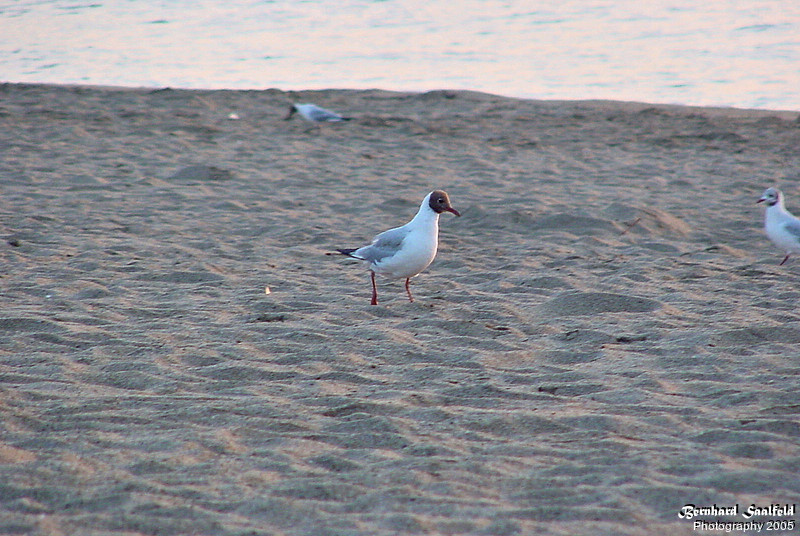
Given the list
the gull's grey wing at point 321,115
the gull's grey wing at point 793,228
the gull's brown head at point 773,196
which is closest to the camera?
the gull's grey wing at point 793,228

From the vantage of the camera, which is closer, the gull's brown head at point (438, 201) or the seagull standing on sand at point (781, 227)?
the gull's brown head at point (438, 201)

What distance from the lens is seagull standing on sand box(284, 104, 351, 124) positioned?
11.3 metres

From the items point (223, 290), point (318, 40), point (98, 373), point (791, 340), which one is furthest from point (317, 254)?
point (318, 40)

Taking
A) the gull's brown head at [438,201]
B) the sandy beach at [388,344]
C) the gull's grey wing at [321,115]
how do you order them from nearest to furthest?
the sandy beach at [388,344] < the gull's brown head at [438,201] < the gull's grey wing at [321,115]

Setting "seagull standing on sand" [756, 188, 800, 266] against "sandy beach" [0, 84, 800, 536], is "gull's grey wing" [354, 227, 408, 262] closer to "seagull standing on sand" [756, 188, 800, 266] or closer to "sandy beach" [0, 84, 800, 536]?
"sandy beach" [0, 84, 800, 536]

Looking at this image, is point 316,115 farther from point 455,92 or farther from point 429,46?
point 429,46

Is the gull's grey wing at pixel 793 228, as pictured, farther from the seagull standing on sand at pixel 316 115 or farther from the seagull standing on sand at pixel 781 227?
the seagull standing on sand at pixel 316 115

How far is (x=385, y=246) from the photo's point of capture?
5422 mm

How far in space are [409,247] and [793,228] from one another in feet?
9.31

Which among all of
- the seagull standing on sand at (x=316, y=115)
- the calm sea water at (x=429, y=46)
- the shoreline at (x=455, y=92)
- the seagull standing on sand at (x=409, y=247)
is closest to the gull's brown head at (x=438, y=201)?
the seagull standing on sand at (x=409, y=247)

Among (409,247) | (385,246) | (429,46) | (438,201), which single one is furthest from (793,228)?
(429,46)

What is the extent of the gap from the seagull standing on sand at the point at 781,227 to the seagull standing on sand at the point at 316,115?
622 centimetres

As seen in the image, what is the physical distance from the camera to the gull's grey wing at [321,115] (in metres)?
11.3

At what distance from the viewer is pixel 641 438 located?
3.37m
